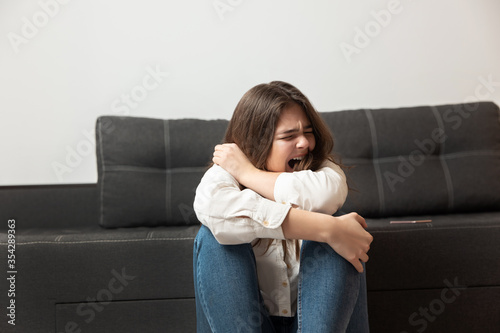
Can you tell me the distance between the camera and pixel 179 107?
2479 mm

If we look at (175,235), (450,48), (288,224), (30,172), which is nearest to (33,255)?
(175,235)

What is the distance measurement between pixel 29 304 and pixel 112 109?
108 centimetres

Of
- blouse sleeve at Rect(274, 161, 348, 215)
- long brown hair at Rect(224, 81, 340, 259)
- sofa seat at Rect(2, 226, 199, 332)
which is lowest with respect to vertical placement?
sofa seat at Rect(2, 226, 199, 332)

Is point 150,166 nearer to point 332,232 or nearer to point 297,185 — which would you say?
point 297,185

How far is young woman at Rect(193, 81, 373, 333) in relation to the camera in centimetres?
115

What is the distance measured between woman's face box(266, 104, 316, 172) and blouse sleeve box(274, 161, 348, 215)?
132mm

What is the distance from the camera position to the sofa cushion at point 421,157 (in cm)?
214

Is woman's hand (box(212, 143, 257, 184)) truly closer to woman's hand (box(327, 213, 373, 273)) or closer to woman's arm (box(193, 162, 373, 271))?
woman's arm (box(193, 162, 373, 271))

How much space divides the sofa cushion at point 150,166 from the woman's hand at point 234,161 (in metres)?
0.72

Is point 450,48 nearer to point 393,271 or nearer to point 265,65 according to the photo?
point 265,65

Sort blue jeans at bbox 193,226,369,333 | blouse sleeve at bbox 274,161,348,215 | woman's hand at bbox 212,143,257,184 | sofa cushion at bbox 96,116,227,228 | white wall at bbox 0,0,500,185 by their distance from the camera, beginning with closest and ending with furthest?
blue jeans at bbox 193,226,369,333 < blouse sleeve at bbox 274,161,348,215 < woman's hand at bbox 212,143,257,184 < sofa cushion at bbox 96,116,227,228 < white wall at bbox 0,0,500,185

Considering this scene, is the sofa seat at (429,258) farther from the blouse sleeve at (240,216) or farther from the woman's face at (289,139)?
the blouse sleeve at (240,216)

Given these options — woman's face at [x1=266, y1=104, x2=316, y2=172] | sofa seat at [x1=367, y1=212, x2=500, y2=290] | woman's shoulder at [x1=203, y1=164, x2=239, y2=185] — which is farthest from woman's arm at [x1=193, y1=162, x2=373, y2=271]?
sofa seat at [x1=367, y1=212, x2=500, y2=290]

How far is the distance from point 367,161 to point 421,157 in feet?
0.82
